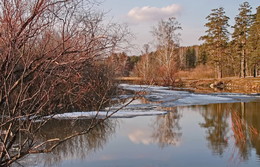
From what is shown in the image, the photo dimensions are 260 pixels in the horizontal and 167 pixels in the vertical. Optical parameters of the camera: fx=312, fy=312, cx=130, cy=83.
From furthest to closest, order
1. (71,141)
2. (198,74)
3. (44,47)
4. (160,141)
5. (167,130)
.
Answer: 1. (198,74)
2. (167,130)
3. (160,141)
4. (71,141)
5. (44,47)

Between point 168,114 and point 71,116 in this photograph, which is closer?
point 71,116

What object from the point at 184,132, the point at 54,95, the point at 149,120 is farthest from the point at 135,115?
the point at 54,95

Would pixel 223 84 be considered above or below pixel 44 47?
A: below

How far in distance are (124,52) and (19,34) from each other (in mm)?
949

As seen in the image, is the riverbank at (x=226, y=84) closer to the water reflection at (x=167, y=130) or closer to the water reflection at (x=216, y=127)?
the water reflection at (x=216, y=127)

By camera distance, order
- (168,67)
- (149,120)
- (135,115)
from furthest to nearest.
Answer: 1. (168,67)
2. (135,115)
3. (149,120)

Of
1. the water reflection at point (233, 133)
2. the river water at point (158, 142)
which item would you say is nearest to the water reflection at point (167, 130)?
the river water at point (158, 142)

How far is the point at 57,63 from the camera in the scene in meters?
2.82

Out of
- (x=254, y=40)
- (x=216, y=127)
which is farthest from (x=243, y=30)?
(x=216, y=127)

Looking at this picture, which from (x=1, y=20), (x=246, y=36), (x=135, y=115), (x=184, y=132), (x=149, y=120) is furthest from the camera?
(x=246, y=36)

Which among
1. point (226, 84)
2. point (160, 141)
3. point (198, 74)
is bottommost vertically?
point (160, 141)

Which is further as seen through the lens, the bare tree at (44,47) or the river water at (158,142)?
the river water at (158,142)

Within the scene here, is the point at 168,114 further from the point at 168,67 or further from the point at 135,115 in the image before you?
the point at 168,67

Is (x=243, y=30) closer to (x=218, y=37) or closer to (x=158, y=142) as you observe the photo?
(x=218, y=37)
